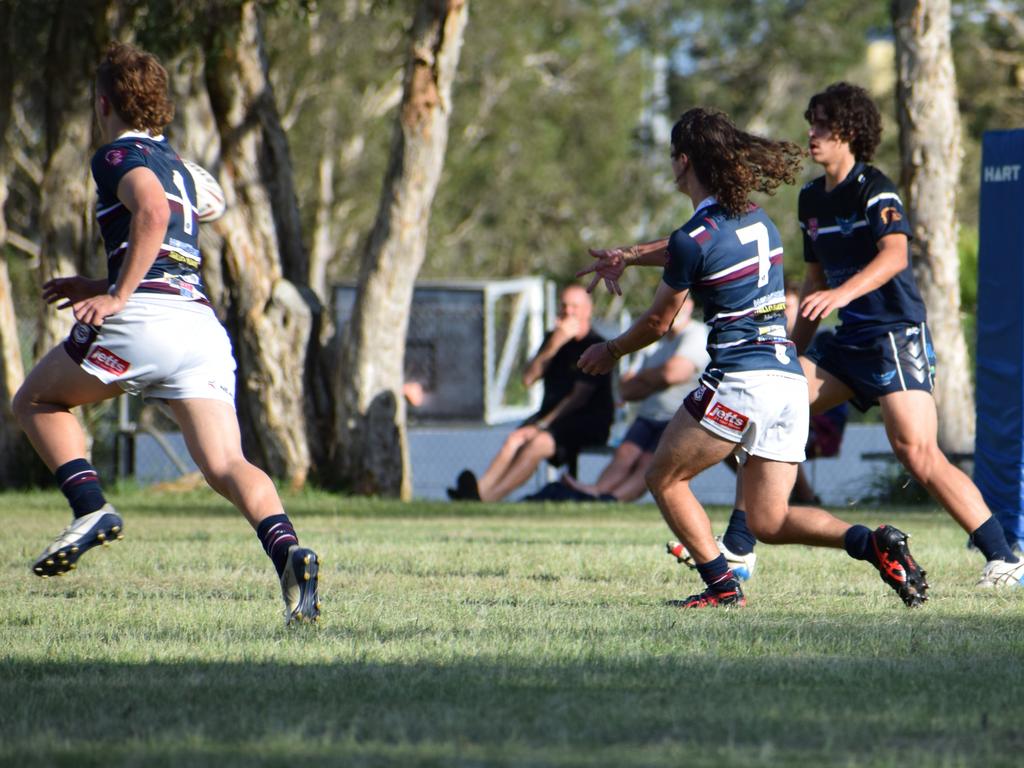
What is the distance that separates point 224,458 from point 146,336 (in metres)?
0.52

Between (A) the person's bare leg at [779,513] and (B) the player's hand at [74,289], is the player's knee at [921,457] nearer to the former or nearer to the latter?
(A) the person's bare leg at [779,513]

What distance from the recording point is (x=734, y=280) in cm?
608

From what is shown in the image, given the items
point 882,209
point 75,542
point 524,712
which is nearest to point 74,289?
point 75,542

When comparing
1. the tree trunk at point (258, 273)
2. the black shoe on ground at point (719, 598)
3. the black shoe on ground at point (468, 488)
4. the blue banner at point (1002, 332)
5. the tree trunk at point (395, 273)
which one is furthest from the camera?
the tree trunk at point (258, 273)

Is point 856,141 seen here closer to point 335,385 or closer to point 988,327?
point 988,327

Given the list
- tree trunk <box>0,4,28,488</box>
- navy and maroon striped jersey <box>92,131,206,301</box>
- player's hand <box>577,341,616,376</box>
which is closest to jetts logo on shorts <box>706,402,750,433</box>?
player's hand <box>577,341,616,376</box>

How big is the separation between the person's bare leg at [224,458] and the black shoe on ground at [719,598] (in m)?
1.64

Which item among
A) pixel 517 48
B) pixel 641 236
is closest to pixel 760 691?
pixel 517 48

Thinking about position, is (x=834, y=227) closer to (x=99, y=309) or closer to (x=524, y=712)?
(x=99, y=309)

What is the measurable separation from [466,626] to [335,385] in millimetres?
9471

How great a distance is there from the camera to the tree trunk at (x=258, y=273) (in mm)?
15031

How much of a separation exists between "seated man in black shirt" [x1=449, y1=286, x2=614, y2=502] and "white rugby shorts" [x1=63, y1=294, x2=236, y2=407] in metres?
8.40

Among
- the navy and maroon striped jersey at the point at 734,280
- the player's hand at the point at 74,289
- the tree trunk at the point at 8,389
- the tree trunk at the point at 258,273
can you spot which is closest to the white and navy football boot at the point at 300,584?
the player's hand at the point at 74,289

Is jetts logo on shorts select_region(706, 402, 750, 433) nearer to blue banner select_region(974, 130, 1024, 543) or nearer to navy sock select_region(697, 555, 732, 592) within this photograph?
navy sock select_region(697, 555, 732, 592)
